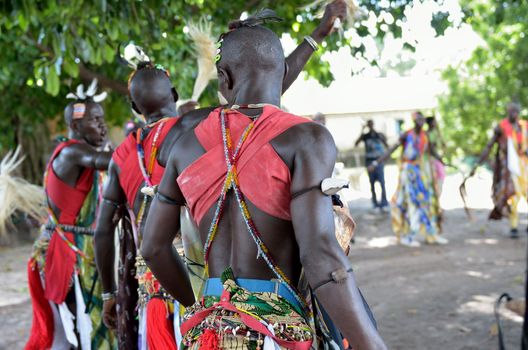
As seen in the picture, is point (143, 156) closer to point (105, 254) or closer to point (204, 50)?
point (105, 254)

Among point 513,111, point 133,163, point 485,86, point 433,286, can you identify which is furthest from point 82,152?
point 485,86

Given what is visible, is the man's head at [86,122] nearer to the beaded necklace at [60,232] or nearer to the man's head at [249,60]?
the beaded necklace at [60,232]

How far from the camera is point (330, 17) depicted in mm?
3145

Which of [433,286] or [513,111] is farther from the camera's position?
[513,111]

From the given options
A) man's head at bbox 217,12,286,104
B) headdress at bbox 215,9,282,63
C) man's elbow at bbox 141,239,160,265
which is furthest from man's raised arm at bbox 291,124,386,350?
man's elbow at bbox 141,239,160,265

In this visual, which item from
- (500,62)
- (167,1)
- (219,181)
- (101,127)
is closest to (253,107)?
(219,181)

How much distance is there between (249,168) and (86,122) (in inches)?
122

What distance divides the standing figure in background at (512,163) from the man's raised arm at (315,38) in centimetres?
720

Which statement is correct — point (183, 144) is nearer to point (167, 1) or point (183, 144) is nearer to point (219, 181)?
point (219, 181)

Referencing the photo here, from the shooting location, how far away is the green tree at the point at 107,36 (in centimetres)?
Answer: 502

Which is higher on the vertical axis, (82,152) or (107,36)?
(107,36)

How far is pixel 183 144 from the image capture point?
2100 millimetres

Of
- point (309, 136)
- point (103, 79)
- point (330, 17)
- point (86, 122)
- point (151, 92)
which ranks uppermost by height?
point (103, 79)

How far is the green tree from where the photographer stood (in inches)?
198
